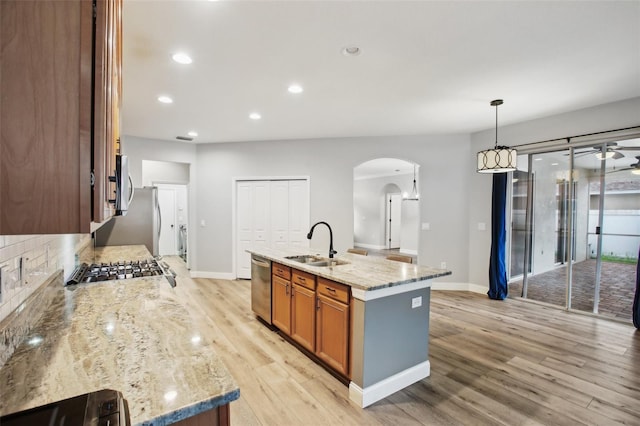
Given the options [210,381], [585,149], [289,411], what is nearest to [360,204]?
[585,149]

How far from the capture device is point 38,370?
95 cm

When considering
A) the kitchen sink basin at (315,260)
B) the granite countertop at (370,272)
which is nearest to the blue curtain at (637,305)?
the granite countertop at (370,272)

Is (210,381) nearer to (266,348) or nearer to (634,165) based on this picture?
(266,348)

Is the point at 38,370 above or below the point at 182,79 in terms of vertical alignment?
below

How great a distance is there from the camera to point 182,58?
262cm

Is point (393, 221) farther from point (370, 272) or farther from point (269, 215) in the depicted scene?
point (370, 272)

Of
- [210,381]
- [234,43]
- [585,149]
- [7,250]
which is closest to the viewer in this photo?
[210,381]

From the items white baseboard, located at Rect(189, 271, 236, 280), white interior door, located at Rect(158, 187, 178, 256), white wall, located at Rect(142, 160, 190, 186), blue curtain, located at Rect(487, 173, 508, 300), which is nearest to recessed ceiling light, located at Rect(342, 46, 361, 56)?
blue curtain, located at Rect(487, 173, 508, 300)

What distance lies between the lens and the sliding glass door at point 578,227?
381cm

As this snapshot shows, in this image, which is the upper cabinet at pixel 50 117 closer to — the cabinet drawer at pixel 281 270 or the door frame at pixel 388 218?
the cabinet drawer at pixel 281 270

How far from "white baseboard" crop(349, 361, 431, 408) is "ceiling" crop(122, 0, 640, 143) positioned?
2.63 metres

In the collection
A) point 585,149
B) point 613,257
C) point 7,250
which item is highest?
point 585,149

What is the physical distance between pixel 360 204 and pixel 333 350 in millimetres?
9437

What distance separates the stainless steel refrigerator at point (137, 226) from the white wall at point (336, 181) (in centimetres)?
135
